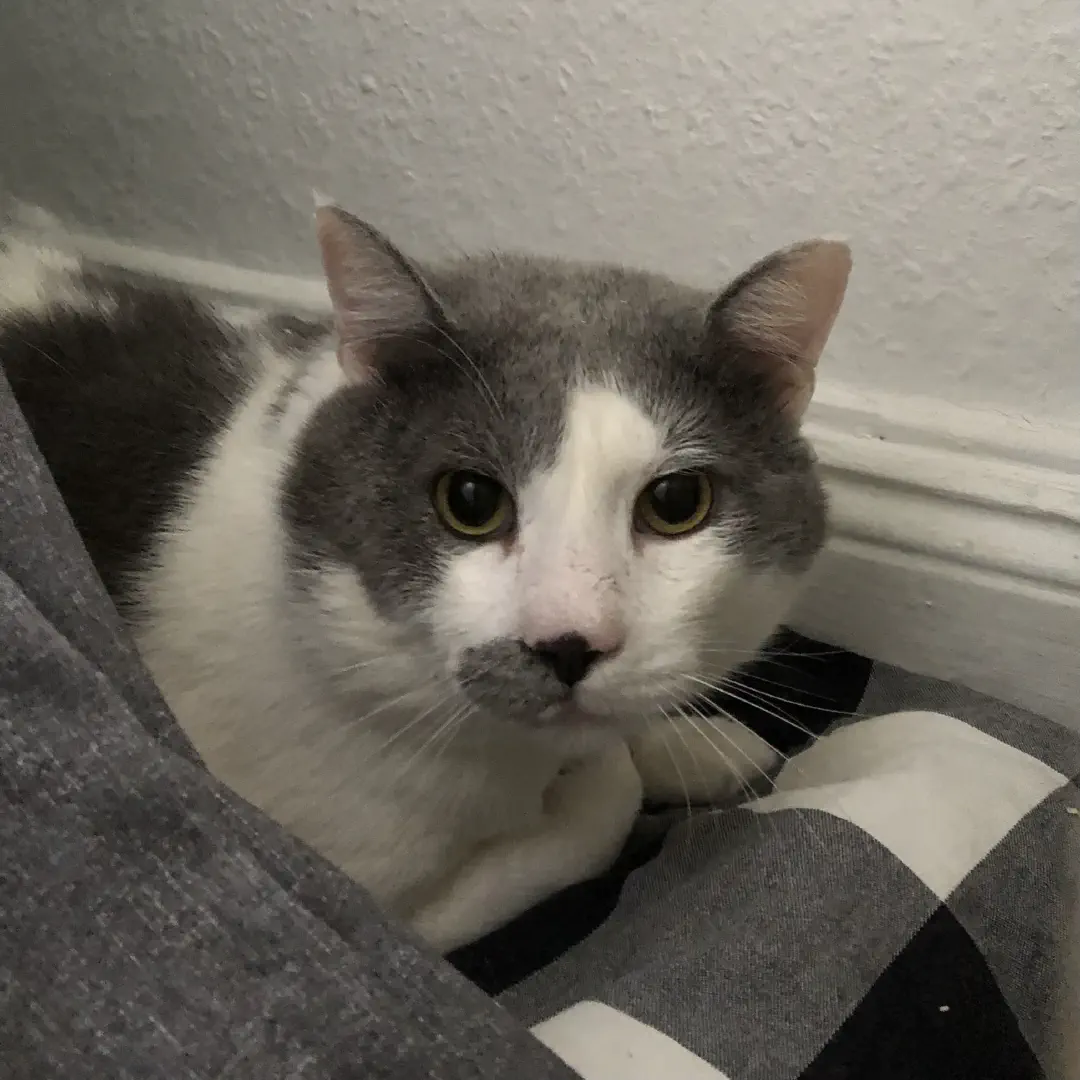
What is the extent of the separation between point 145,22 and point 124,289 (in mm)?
666

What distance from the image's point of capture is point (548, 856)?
83 cm

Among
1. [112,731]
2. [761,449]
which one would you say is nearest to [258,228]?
[761,449]

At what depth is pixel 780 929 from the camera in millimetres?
691

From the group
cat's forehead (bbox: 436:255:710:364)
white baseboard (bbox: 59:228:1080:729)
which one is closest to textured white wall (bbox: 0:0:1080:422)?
white baseboard (bbox: 59:228:1080:729)

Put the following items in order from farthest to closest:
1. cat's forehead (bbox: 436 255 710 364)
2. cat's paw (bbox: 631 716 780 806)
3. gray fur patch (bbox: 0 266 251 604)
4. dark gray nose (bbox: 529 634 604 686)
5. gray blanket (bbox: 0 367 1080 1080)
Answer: cat's paw (bbox: 631 716 780 806) < gray fur patch (bbox: 0 266 251 604) < cat's forehead (bbox: 436 255 710 364) < dark gray nose (bbox: 529 634 604 686) < gray blanket (bbox: 0 367 1080 1080)

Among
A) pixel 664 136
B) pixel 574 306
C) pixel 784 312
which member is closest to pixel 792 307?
pixel 784 312

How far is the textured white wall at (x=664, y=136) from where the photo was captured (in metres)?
0.95

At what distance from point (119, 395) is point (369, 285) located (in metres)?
0.29

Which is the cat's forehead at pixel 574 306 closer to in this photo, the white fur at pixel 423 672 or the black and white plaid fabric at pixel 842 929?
the white fur at pixel 423 672

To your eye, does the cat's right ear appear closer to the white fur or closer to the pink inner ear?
the white fur

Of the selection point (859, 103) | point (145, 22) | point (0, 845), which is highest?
point (859, 103)

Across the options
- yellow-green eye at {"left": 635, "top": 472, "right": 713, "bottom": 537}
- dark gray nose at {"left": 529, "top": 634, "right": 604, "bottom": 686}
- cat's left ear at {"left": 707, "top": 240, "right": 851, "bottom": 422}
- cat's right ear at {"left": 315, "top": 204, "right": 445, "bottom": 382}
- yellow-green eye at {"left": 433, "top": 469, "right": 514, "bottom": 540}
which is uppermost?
cat's left ear at {"left": 707, "top": 240, "right": 851, "bottom": 422}

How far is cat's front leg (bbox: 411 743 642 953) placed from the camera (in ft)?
2.64

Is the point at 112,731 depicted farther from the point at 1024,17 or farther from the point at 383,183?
the point at 383,183
